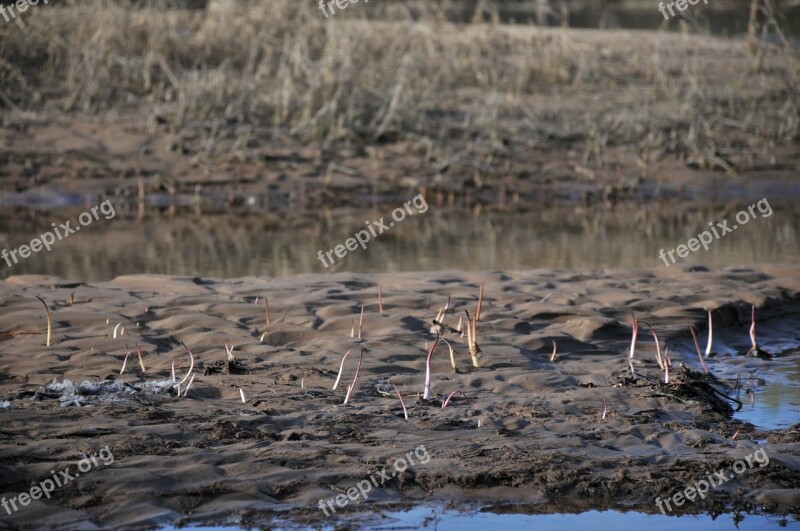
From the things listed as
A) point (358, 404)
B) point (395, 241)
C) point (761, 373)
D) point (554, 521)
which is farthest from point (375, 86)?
point (554, 521)

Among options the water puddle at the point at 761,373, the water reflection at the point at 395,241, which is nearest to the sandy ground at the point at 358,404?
the water puddle at the point at 761,373

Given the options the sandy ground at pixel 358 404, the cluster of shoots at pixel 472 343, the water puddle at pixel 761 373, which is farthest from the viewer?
the cluster of shoots at pixel 472 343

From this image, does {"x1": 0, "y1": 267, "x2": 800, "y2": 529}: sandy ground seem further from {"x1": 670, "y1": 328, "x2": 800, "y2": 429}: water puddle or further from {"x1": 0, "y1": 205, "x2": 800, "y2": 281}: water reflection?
{"x1": 0, "y1": 205, "x2": 800, "y2": 281}: water reflection

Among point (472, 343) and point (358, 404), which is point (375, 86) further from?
point (358, 404)

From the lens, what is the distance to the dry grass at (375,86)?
47.8ft

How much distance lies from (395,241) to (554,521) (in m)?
7.28

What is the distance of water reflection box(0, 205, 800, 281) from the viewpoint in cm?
947

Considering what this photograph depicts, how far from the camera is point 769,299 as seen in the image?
7562 millimetres

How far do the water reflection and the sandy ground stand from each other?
172 cm

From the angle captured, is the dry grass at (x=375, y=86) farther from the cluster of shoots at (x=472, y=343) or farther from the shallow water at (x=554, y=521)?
the shallow water at (x=554, y=521)

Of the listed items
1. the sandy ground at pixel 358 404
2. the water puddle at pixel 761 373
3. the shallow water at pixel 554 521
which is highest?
the sandy ground at pixel 358 404

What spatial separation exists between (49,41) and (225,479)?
12.4 meters

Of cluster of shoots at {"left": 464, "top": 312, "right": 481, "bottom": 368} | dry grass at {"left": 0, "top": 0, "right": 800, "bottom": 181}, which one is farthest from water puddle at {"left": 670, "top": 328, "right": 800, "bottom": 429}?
dry grass at {"left": 0, "top": 0, "right": 800, "bottom": 181}

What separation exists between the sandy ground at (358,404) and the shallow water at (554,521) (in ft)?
0.24
